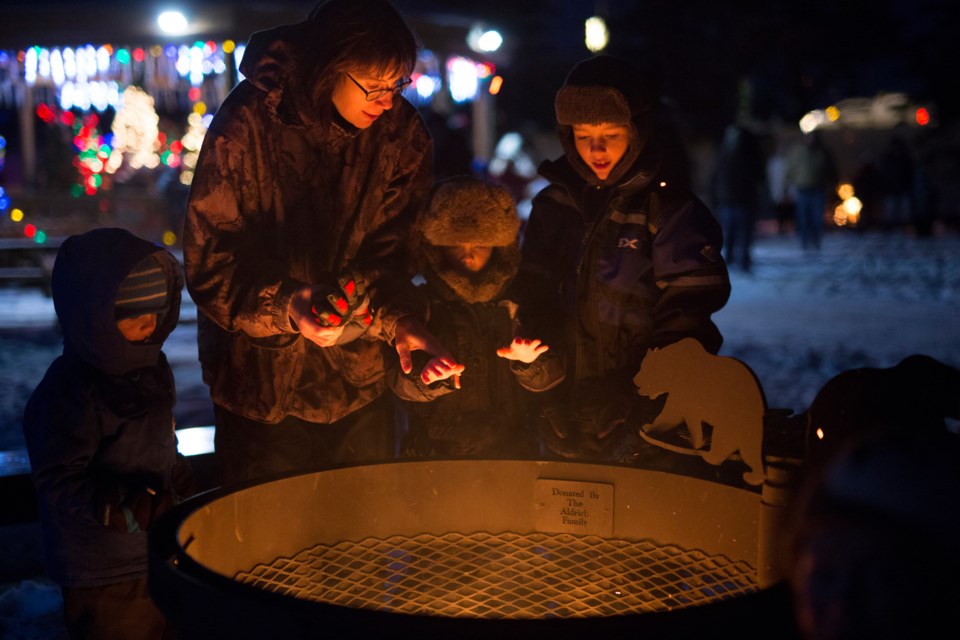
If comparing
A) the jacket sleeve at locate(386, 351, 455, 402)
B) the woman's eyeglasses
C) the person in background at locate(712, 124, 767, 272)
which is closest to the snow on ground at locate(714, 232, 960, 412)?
the person in background at locate(712, 124, 767, 272)

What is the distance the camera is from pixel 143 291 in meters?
2.14

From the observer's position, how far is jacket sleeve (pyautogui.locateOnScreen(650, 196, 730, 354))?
2293 mm

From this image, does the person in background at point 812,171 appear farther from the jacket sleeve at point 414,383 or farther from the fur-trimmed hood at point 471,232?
the jacket sleeve at point 414,383

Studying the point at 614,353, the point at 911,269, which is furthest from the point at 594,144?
the point at 911,269

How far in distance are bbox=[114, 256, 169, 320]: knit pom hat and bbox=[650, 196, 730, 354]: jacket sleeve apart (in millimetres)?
1141

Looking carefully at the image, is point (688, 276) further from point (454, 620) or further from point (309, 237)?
point (454, 620)

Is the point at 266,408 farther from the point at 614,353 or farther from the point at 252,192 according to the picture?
the point at 614,353

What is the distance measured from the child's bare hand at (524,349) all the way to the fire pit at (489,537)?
486 mm

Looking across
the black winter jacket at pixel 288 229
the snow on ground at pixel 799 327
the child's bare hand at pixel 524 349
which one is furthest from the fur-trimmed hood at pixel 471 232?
the snow on ground at pixel 799 327

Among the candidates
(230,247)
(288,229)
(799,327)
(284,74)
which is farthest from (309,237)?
(799,327)

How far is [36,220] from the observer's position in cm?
1291

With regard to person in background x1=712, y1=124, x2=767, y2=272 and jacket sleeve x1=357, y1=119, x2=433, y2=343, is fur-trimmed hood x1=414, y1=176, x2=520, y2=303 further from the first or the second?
person in background x1=712, y1=124, x2=767, y2=272

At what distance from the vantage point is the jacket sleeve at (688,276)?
2.29 m

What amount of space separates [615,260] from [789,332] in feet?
19.9
